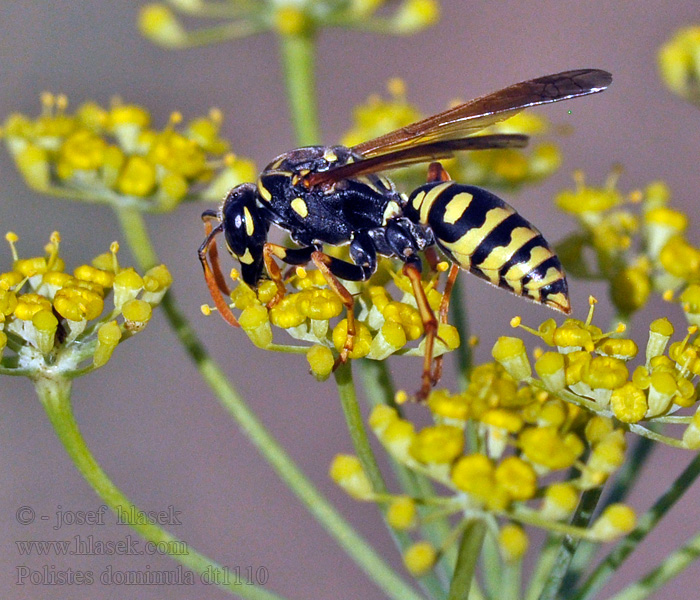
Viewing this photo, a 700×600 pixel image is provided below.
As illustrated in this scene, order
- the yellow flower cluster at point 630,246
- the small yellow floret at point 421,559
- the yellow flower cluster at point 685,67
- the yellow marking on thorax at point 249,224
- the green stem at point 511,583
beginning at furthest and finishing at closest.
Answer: the yellow flower cluster at point 685,67, the yellow flower cluster at point 630,246, the yellow marking on thorax at point 249,224, the green stem at point 511,583, the small yellow floret at point 421,559

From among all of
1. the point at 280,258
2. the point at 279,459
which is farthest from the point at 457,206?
the point at 279,459

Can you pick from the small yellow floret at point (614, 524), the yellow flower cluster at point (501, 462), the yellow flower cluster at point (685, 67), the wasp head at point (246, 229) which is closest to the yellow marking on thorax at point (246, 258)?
the wasp head at point (246, 229)

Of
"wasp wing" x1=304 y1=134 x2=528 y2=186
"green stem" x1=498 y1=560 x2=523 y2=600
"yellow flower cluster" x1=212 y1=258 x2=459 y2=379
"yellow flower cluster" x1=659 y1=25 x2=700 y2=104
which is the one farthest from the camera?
"yellow flower cluster" x1=659 y1=25 x2=700 y2=104

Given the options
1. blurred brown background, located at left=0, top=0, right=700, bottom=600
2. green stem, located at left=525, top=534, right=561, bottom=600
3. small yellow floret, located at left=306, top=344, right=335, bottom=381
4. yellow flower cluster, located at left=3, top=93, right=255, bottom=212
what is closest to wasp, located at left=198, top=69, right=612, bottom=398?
small yellow floret, located at left=306, top=344, right=335, bottom=381

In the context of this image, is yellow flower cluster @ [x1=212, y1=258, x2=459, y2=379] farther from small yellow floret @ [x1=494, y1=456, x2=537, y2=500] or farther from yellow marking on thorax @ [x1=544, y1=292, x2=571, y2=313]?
small yellow floret @ [x1=494, y1=456, x2=537, y2=500]

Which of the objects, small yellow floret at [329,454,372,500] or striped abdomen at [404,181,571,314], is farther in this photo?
striped abdomen at [404,181,571,314]

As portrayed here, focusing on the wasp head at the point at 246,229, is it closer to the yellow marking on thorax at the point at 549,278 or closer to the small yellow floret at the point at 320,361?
the small yellow floret at the point at 320,361

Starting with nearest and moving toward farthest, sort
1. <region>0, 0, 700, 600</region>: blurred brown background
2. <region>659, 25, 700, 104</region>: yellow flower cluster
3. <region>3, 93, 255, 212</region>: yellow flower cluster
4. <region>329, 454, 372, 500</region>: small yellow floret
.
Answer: <region>329, 454, 372, 500</region>: small yellow floret → <region>3, 93, 255, 212</region>: yellow flower cluster → <region>659, 25, 700, 104</region>: yellow flower cluster → <region>0, 0, 700, 600</region>: blurred brown background
